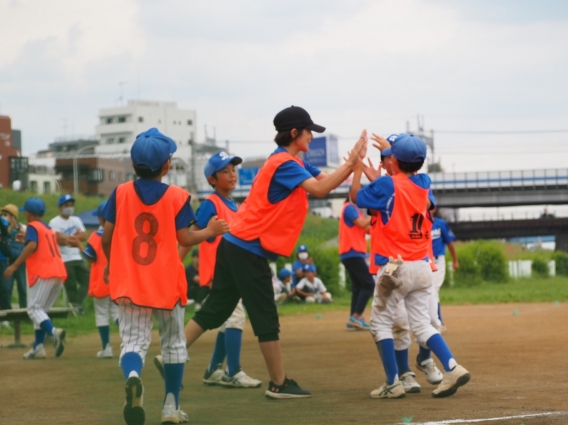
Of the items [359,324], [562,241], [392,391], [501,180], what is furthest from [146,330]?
[562,241]

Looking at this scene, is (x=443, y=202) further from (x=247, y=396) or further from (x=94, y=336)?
(x=247, y=396)

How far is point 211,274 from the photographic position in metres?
8.48

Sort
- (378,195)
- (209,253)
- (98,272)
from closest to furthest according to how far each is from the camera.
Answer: (378,195) < (209,253) < (98,272)

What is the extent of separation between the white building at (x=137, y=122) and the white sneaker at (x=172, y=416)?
4804 inches

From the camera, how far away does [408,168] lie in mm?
6957

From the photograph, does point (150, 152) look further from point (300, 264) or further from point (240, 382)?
point (300, 264)

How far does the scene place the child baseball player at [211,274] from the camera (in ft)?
25.6

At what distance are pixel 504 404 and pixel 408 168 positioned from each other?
1926 millimetres

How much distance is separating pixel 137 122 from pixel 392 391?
127m

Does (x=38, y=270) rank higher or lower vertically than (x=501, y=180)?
lower

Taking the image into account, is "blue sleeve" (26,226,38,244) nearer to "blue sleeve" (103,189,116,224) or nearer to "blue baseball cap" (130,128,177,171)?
"blue sleeve" (103,189,116,224)

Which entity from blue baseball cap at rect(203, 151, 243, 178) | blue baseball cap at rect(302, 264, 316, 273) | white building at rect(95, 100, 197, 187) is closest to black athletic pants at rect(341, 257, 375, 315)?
blue baseball cap at rect(203, 151, 243, 178)

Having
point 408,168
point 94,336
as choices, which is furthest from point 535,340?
point 94,336

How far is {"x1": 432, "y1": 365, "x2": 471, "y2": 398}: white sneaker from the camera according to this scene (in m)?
6.41
